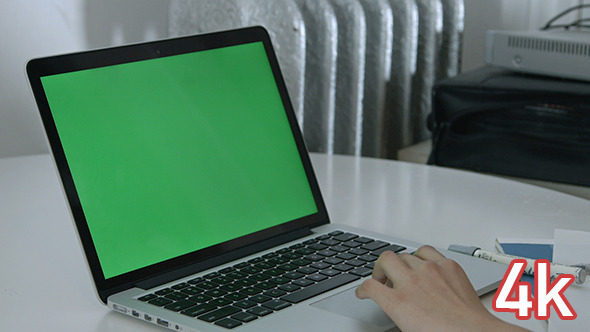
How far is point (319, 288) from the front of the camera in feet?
2.19

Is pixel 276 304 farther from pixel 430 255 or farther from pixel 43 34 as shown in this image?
pixel 43 34

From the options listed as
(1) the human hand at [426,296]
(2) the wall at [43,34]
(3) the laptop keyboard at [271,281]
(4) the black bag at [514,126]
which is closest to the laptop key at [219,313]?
(3) the laptop keyboard at [271,281]

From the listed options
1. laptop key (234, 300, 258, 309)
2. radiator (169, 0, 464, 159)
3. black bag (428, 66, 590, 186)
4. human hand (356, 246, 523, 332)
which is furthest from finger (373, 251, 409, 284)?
radiator (169, 0, 464, 159)

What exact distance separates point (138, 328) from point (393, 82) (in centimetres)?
139

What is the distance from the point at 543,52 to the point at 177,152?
982 millimetres

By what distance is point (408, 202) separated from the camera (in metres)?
1.00

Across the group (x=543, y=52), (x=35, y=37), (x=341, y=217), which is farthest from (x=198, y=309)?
(x=543, y=52)

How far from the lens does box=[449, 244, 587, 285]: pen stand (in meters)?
0.71

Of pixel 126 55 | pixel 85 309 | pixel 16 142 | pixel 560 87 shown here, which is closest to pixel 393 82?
pixel 560 87

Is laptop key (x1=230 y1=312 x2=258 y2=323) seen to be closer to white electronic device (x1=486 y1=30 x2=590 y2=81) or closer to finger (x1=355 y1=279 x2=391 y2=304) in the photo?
finger (x1=355 y1=279 x2=391 y2=304)

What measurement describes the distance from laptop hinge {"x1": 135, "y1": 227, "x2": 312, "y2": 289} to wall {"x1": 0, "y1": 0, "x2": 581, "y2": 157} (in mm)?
695

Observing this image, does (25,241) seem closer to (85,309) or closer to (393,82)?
(85,309)

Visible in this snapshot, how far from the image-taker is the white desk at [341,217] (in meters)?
0.67

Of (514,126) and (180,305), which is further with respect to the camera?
(514,126)
